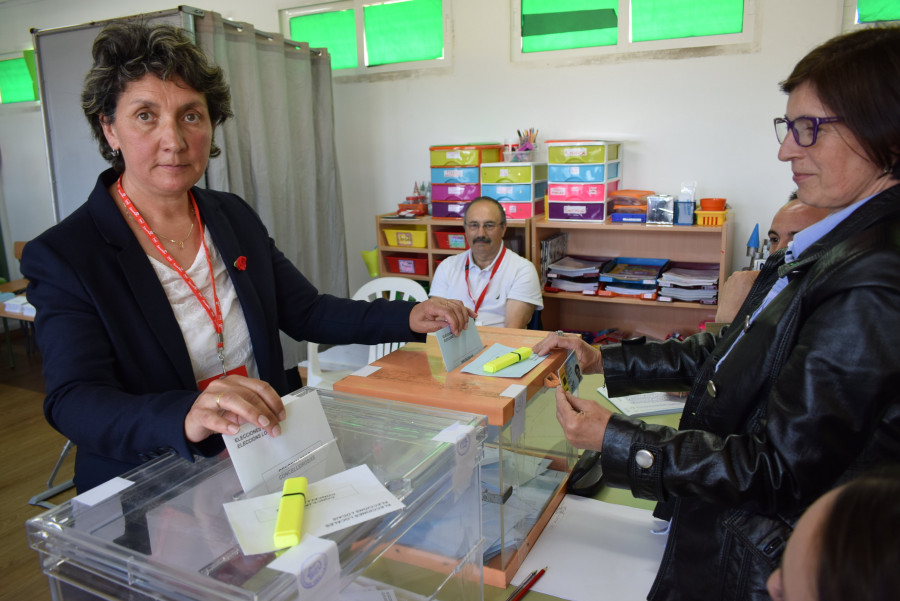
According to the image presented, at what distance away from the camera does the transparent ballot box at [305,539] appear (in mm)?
631

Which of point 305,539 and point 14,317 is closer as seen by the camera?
point 305,539

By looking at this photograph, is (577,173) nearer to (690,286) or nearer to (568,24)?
(690,286)

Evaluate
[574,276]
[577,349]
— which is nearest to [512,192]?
Answer: [574,276]

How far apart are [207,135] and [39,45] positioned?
280cm

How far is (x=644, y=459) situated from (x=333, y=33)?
4.68 meters

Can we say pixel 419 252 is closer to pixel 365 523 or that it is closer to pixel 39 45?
pixel 39 45

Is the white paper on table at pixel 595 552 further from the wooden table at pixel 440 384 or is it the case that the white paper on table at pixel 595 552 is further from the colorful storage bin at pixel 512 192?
the colorful storage bin at pixel 512 192

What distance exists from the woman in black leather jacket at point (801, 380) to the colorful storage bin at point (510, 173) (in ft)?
9.07

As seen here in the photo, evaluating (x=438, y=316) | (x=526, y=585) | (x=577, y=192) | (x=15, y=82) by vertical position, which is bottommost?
(x=526, y=585)

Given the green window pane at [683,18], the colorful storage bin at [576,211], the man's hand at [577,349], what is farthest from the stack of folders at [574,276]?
the man's hand at [577,349]

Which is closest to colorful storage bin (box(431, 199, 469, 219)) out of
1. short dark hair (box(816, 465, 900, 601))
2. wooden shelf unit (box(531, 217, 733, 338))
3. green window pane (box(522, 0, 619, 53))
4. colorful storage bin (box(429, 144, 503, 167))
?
colorful storage bin (box(429, 144, 503, 167))

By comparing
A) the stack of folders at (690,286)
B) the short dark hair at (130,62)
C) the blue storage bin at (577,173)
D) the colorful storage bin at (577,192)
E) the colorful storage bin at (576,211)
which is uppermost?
the short dark hair at (130,62)

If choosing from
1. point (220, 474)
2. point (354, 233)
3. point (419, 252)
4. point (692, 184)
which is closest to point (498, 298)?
point (419, 252)

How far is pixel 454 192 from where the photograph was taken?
411 cm
